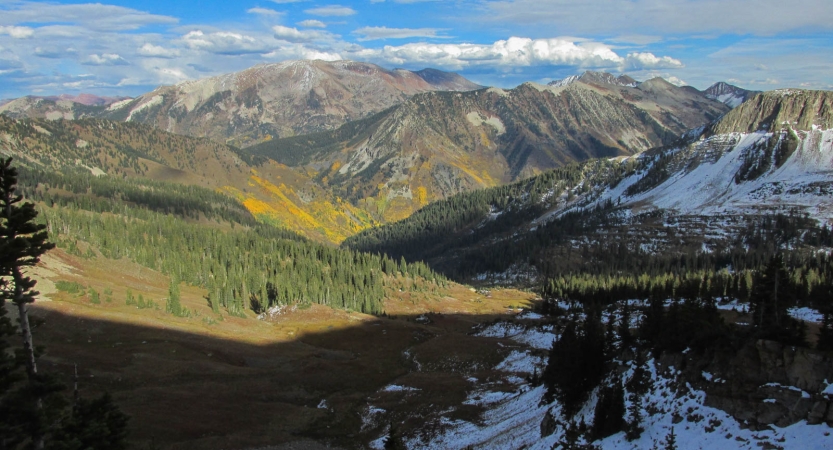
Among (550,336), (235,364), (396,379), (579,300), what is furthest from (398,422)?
(579,300)

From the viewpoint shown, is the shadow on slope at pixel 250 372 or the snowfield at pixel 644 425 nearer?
the snowfield at pixel 644 425

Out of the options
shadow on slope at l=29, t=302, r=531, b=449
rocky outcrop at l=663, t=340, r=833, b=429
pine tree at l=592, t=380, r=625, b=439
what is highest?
rocky outcrop at l=663, t=340, r=833, b=429

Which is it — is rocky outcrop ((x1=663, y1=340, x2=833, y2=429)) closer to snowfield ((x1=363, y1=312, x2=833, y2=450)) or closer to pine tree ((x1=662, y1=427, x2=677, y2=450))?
snowfield ((x1=363, y1=312, x2=833, y2=450))

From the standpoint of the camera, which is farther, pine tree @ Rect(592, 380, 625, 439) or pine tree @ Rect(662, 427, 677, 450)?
pine tree @ Rect(592, 380, 625, 439)

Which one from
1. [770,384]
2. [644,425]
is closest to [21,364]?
[644,425]

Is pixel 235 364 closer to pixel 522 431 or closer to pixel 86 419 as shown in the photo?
pixel 522 431

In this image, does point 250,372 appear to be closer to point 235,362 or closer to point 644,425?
point 235,362

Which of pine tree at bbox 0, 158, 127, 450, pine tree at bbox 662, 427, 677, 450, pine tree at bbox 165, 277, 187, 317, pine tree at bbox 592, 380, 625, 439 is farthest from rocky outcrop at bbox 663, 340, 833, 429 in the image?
pine tree at bbox 165, 277, 187, 317

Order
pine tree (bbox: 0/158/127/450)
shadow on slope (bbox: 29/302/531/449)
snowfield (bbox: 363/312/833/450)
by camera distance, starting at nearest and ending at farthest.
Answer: pine tree (bbox: 0/158/127/450) → snowfield (bbox: 363/312/833/450) → shadow on slope (bbox: 29/302/531/449)

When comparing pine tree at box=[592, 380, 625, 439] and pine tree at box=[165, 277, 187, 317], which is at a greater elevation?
pine tree at box=[592, 380, 625, 439]

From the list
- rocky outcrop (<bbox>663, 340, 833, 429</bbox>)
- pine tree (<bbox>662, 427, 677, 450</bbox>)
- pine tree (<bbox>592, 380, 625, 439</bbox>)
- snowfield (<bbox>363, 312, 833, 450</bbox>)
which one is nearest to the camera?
snowfield (<bbox>363, 312, 833, 450</bbox>)

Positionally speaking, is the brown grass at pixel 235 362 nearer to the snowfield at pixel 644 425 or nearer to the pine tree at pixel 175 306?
the pine tree at pixel 175 306

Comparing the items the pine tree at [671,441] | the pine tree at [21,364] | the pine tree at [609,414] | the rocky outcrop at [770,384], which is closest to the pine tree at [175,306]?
the pine tree at [21,364]
